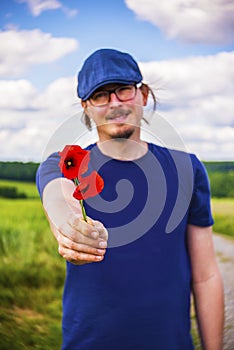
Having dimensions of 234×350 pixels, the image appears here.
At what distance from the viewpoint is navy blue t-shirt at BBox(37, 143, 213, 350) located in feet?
1.97

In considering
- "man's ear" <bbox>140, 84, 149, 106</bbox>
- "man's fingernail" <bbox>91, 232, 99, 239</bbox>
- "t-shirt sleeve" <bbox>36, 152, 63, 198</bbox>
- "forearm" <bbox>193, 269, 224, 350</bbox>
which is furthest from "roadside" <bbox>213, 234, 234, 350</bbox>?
A: "man's fingernail" <bbox>91, 232, 99, 239</bbox>

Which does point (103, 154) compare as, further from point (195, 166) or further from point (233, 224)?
point (233, 224)

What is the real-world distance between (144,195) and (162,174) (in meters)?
0.04

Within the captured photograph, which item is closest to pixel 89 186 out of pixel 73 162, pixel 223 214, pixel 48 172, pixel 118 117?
pixel 73 162

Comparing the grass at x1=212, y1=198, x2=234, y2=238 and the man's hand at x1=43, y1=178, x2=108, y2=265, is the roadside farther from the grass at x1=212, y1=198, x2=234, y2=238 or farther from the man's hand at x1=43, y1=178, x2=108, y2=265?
the man's hand at x1=43, y1=178, x2=108, y2=265

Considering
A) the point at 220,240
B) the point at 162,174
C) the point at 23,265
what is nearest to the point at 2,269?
the point at 23,265

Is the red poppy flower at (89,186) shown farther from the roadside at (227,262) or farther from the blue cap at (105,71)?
the roadside at (227,262)

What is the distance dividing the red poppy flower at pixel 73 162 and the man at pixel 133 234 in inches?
10.7

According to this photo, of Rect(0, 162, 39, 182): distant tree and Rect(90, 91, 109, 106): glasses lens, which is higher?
Rect(90, 91, 109, 106): glasses lens

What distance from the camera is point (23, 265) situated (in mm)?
1051

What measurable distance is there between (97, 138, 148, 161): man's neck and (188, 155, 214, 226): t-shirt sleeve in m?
0.07

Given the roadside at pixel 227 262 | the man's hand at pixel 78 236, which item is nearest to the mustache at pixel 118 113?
the man's hand at pixel 78 236

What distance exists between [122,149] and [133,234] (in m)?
0.11

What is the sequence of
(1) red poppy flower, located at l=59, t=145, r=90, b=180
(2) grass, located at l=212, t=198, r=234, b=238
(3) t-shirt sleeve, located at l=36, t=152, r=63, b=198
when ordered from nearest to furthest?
(1) red poppy flower, located at l=59, t=145, r=90, b=180 → (3) t-shirt sleeve, located at l=36, t=152, r=63, b=198 → (2) grass, located at l=212, t=198, r=234, b=238
